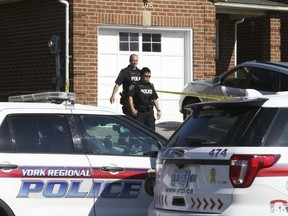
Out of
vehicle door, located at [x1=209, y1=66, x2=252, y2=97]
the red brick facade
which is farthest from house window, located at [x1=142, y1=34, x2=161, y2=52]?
vehicle door, located at [x1=209, y1=66, x2=252, y2=97]

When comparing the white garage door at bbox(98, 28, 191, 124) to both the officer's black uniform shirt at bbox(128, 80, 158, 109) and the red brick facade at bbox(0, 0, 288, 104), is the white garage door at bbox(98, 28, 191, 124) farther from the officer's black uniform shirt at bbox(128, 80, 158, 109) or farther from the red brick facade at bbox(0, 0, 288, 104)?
the officer's black uniform shirt at bbox(128, 80, 158, 109)

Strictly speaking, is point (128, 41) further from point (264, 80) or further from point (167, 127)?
point (264, 80)

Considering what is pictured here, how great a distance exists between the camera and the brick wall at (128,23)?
55.7ft

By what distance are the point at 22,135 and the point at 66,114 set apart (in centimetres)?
58

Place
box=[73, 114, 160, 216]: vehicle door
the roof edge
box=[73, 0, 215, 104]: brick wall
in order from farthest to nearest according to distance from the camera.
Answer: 1. the roof edge
2. box=[73, 0, 215, 104]: brick wall
3. box=[73, 114, 160, 216]: vehicle door

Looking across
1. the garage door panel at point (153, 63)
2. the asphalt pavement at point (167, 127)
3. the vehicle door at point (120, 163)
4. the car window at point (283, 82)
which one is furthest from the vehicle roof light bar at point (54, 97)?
the garage door panel at point (153, 63)

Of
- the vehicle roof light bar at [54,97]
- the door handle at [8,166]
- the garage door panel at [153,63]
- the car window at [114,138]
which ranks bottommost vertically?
the door handle at [8,166]

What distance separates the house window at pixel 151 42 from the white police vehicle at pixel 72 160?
9.70 m

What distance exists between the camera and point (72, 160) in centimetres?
802

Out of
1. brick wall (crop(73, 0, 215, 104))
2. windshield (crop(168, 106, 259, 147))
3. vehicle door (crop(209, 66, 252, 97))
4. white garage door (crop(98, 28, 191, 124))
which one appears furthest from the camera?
white garage door (crop(98, 28, 191, 124))

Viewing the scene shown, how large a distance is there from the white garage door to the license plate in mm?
10715

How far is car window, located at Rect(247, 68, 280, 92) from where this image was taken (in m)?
15.1

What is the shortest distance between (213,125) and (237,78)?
933 centimetres

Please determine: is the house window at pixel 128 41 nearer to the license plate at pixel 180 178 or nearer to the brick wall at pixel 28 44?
the brick wall at pixel 28 44
